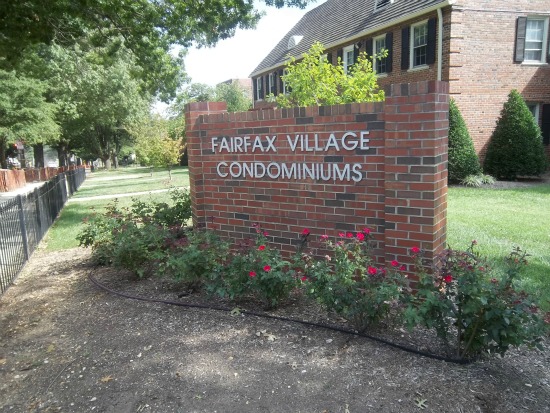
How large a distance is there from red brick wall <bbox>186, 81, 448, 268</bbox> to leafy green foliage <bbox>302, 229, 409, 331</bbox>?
1.64 feet

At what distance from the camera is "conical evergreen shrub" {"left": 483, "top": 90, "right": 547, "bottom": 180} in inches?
578

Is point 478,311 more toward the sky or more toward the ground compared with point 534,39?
more toward the ground

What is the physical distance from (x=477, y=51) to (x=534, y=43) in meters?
2.75

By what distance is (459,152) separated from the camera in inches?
557

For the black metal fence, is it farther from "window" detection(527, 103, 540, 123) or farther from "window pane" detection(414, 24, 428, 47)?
"window" detection(527, 103, 540, 123)

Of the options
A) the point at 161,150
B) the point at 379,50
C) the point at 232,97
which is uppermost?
the point at 232,97

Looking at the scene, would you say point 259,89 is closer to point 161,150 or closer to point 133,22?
point 161,150

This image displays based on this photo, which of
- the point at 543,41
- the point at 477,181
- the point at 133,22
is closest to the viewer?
the point at 133,22

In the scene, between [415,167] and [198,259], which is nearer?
[415,167]

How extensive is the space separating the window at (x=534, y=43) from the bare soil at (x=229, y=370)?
633 inches

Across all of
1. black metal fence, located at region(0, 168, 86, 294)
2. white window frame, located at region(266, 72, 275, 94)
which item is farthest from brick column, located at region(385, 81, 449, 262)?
white window frame, located at region(266, 72, 275, 94)

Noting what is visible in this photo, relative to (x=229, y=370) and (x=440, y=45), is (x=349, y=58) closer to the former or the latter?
(x=440, y=45)

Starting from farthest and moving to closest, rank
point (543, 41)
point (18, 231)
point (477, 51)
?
1. point (543, 41)
2. point (477, 51)
3. point (18, 231)

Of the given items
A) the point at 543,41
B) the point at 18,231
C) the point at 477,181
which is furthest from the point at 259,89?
the point at 18,231
